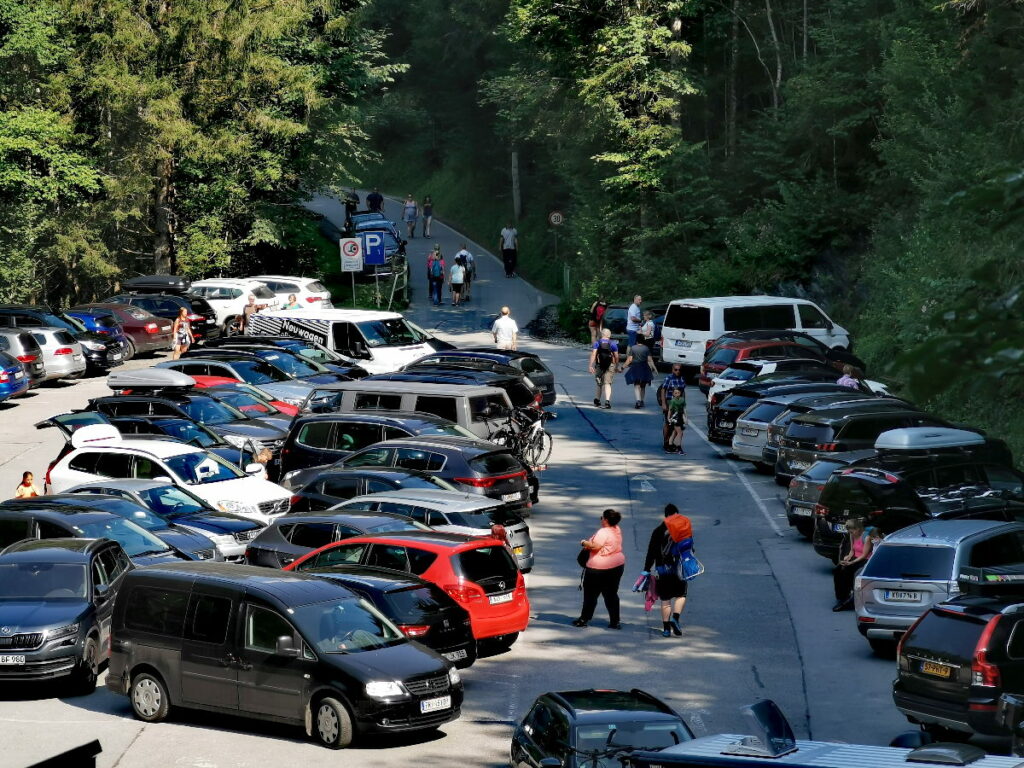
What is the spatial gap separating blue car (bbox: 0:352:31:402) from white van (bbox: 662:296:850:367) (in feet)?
51.0

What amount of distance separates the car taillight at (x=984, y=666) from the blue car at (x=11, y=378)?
85.8ft

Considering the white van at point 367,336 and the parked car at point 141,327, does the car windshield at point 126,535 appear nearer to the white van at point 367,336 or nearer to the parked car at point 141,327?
the white van at point 367,336

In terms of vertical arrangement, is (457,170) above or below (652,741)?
above

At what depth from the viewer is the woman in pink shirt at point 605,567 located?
61.6 feet

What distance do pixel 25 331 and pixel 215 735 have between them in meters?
24.0

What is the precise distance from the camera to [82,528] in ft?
64.5

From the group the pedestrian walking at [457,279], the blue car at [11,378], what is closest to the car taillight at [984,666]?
the blue car at [11,378]

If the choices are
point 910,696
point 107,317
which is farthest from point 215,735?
point 107,317

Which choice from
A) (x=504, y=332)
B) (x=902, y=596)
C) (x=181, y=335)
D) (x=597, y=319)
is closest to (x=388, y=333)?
(x=504, y=332)

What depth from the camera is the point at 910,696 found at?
1449 cm

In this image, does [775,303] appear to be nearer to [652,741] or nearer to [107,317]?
[107,317]

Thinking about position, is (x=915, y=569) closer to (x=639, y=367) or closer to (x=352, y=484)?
(x=352, y=484)

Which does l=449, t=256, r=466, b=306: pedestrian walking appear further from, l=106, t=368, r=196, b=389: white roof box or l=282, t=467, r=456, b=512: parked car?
l=282, t=467, r=456, b=512: parked car

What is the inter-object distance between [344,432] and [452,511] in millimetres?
6066
